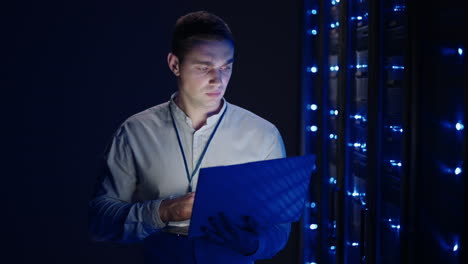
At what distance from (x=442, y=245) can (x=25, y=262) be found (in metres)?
2.84

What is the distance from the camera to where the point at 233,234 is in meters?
1.92

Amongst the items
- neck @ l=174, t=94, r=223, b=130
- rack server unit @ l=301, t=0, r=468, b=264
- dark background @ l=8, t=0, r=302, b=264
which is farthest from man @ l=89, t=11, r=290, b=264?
dark background @ l=8, t=0, r=302, b=264

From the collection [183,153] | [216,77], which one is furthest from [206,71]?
[183,153]

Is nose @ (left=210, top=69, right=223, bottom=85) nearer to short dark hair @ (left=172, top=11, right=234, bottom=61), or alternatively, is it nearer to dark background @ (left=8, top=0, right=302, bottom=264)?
short dark hair @ (left=172, top=11, right=234, bottom=61)

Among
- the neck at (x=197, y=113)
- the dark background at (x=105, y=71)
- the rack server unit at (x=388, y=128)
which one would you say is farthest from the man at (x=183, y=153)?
the dark background at (x=105, y=71)

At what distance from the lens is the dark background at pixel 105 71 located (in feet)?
12.1

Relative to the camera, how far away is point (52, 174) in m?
3.78

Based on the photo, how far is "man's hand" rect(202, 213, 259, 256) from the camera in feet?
6.18

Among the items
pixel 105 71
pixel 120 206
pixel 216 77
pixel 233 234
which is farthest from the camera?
pixel 105 71

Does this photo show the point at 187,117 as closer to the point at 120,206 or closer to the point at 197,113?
the point at 197,113

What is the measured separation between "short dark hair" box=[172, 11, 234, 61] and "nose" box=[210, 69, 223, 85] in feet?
0.40

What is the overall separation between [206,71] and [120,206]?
0.56m

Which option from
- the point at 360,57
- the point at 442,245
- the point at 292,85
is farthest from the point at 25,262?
the point at 442,245

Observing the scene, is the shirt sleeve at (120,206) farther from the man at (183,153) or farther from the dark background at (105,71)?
the dark background at (105,71)
